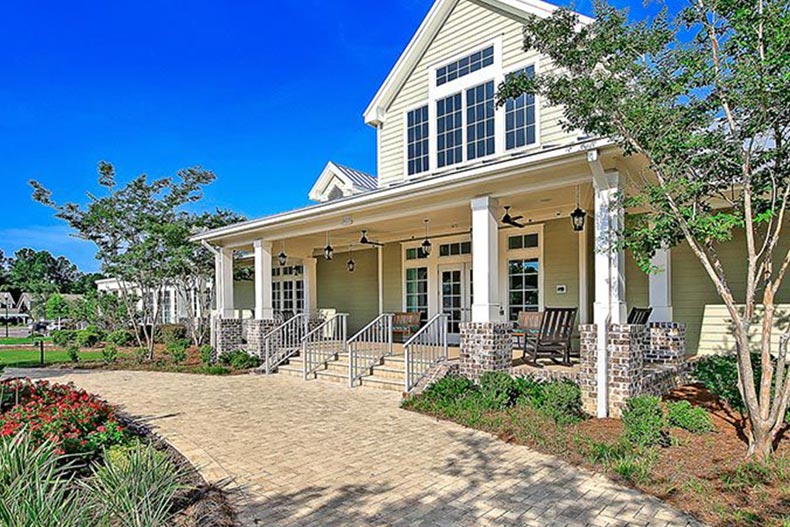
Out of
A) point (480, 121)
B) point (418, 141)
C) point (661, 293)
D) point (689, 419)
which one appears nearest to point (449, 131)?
point (480, 121)

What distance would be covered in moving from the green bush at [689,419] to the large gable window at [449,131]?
712 cm

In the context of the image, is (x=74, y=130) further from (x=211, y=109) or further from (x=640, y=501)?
(x=640, y=501)

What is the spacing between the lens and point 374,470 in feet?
14.9

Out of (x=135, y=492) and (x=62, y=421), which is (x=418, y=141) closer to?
(x=62, y=421)

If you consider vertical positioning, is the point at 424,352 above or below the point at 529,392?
above

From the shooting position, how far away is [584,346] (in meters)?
6.26

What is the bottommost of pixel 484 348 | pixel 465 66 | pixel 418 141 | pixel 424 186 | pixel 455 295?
pixel 484 348

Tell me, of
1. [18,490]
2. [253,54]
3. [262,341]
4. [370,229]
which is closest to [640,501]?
[18,490]

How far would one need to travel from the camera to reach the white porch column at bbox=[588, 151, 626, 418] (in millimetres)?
6023

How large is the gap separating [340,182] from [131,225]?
6.04 meters

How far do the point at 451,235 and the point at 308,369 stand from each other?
15.3 ft

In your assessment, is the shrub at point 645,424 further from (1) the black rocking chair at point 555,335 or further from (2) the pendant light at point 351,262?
(2) the pendant light at point 351,262

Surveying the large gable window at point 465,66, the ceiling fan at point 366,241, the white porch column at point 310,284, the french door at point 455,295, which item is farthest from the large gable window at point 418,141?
the white porch column at point 310,284

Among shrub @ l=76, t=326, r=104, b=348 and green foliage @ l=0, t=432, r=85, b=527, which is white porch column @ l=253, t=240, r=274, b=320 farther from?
shrub @ l=76, t=326, r=104, b=348
